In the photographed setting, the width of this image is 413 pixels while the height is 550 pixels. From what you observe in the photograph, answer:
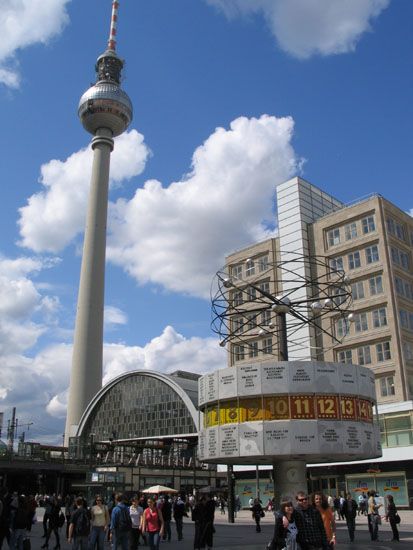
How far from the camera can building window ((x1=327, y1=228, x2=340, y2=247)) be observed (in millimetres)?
64512

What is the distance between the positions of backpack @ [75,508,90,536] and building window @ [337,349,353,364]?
152 feet

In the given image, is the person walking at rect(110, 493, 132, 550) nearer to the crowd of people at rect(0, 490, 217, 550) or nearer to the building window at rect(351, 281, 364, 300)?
the crowd of people at rect(0, 490, 217, 550)

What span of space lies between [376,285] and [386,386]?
10016mm

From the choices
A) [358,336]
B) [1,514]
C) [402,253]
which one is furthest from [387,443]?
[1,514]

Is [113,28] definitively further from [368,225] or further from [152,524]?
[152,524]

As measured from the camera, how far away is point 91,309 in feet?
305

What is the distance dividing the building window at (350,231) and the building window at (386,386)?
15316 mm

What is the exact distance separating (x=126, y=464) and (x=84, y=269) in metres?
42.5

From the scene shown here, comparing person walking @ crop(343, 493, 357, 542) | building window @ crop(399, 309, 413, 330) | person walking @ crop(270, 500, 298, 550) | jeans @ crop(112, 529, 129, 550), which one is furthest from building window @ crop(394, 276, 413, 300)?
person walking @ crop(270, 500, 298, 550)

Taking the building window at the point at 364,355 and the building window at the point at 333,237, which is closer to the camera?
the building window at the point at 364,355

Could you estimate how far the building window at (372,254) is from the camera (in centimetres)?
5986

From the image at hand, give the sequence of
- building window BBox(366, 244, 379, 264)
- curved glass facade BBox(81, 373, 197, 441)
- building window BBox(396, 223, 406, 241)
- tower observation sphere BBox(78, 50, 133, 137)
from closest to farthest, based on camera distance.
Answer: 1. building window BBox(366, 244, 379, 264)
2. building window BBox(396, 223, 406, 241)
3. curved glass facade BBox(81, 373, 197, 441)
4. tower observation sphere BBox(78, 50, 133, 137)

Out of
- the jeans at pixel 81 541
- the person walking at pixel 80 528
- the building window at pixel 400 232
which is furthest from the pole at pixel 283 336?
the building window at pixel 400 232

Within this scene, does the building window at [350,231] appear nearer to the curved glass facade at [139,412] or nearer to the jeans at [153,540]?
the curved glass facade at [139,412]
